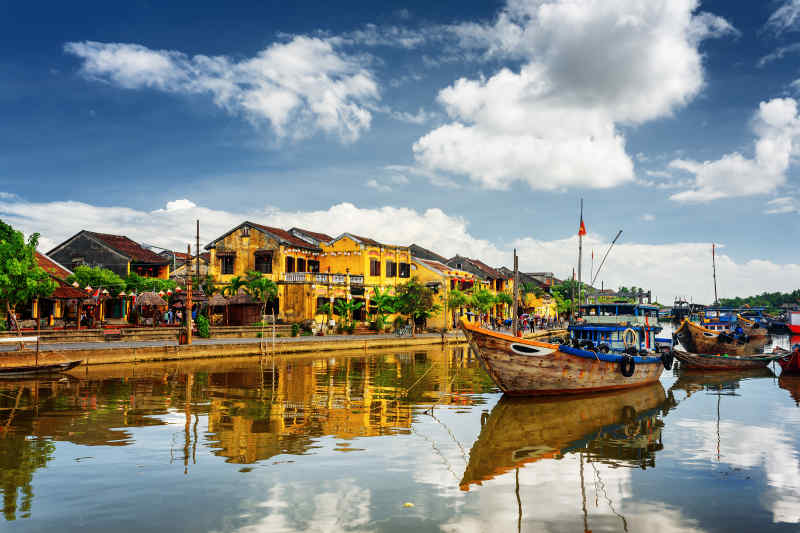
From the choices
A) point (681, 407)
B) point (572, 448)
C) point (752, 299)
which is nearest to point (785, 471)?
point (572, 448)

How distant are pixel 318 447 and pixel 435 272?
152 ft

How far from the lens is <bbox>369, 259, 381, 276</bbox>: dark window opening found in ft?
173

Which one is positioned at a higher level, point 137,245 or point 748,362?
point 137,245

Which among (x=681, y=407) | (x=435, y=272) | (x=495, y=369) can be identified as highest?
(x=435, y=272)

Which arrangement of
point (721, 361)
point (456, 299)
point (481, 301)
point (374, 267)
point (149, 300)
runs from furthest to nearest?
point (481, 301) < point (456, 299) < point (374, 267) < point (149, 300) < point (721, 361)

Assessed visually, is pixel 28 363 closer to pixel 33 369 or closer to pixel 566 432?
pixel 33 369

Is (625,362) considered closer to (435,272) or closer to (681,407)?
(681,407)

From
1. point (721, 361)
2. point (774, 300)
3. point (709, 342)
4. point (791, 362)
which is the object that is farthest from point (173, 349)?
point (774, 300)

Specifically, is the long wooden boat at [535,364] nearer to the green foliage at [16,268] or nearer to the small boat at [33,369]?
the small boat at [33,369]

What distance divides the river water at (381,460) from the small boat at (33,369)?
0.96 metres

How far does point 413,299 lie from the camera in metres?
50.4

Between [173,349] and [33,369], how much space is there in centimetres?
750

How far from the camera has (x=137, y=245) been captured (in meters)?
56.2

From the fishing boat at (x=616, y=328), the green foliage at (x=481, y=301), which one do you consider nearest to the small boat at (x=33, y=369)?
the fishing boat at (x=616, y=328)
